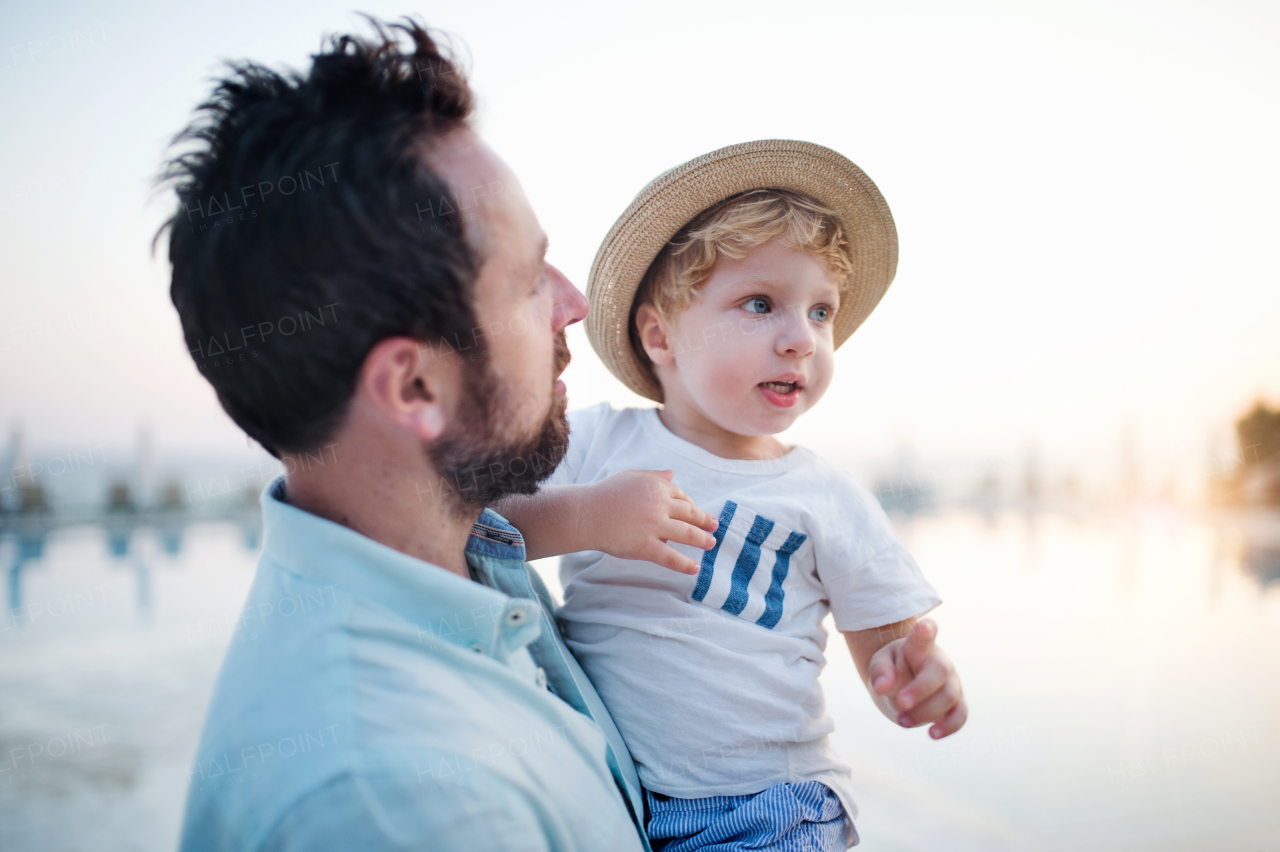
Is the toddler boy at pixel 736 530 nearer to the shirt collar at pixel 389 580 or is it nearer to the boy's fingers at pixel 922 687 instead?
the boy's fingers at pixel 922 687

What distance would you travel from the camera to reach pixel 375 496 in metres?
Answer: 1.00

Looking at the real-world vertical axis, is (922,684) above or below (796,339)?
below

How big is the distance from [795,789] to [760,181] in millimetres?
1224

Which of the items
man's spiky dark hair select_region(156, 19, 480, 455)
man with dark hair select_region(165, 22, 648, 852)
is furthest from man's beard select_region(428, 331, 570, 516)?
man's spiky dark hair select_region(156, 19, 480, 455)

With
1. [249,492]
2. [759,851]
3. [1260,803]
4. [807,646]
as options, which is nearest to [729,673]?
[807,646]

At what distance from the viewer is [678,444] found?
1531 mm

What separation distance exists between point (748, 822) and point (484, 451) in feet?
2.63

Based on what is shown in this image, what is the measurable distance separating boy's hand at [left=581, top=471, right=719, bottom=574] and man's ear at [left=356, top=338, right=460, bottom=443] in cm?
36

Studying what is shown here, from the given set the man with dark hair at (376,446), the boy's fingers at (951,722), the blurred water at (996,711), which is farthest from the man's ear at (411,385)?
the boy's fingers at (951,722)

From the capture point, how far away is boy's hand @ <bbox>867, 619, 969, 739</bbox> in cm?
111

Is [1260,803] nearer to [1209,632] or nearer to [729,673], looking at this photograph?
[1209,632]

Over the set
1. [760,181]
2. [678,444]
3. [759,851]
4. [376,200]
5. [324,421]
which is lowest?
[759,851]

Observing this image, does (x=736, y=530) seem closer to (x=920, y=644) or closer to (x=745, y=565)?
(x=745, y=565)

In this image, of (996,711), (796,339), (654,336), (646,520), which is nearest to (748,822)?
(646,520)
